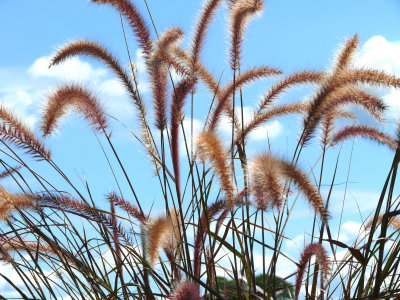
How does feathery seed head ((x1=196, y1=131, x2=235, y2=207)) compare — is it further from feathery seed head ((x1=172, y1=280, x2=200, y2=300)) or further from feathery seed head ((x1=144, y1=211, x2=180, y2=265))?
feathery seed head ((x1=172, y1=280, x2=200, y2=300))

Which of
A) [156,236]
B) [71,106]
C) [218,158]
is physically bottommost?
[156,236]

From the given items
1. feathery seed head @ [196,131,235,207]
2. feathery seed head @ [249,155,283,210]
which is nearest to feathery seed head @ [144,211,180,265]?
feathery seed head @ [196,131,235,207]

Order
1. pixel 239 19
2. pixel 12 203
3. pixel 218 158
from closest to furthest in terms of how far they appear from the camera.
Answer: pixel 218 158, pixel 12 203, pixel 239 19

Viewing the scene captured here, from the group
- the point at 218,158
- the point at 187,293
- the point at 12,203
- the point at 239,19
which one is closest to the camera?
the point at 187,293

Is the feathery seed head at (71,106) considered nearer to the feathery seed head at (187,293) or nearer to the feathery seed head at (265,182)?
the feathery seed head at (265,182)

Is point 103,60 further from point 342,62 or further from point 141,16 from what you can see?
point 342,62

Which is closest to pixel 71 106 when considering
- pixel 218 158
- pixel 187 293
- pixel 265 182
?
pixel 218 158

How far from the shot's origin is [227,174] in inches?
81.5

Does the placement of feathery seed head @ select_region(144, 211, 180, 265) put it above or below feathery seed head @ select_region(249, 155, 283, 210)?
below

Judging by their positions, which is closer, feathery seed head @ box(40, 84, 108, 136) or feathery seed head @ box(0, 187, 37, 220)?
feathery seed head @ box(0, 187, 37, 220)

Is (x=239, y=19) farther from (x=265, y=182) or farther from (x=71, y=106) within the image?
(x=265, y=182)

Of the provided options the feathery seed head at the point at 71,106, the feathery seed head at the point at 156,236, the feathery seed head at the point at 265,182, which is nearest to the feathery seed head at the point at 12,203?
the feathery seed head at the point at 71,106

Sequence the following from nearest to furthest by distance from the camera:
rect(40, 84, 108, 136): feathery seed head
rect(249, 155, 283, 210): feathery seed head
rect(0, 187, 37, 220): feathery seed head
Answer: rect(249, 155, 283, 210): feathery seed head, rect(0, 187, 37, 220): feathery seed head, rect(40, 84, 108, 136): feathery seed head

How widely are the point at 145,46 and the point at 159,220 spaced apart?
1061 mm
